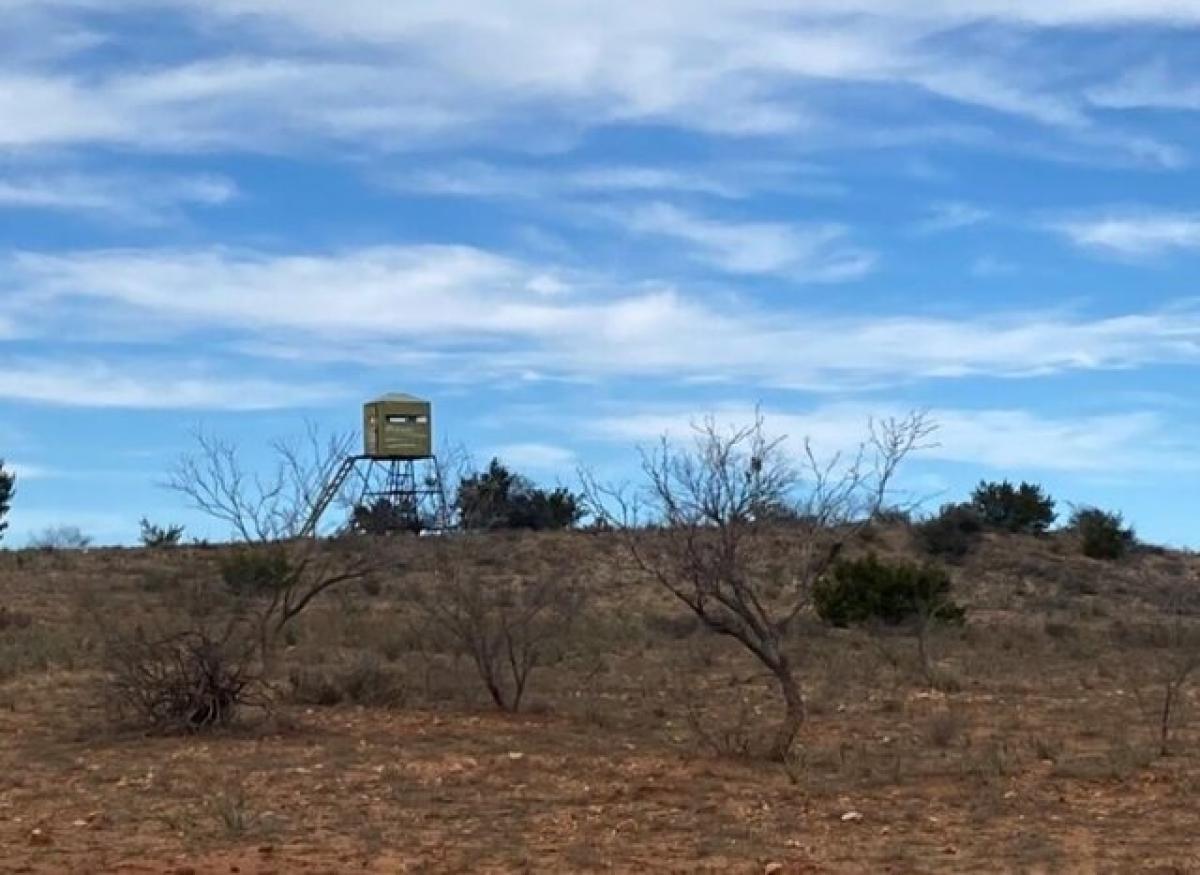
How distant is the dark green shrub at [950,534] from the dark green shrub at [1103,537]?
105 inches

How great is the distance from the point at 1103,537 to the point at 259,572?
27.1m

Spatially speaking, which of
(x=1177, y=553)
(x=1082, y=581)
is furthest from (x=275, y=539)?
(x=1177, y=553)

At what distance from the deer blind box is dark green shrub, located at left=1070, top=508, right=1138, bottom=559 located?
17.2 m

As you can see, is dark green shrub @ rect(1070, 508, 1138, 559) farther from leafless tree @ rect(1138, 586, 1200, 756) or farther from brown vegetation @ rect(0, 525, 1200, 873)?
brown vegetation @ rect(0, 525, 1200, 873)

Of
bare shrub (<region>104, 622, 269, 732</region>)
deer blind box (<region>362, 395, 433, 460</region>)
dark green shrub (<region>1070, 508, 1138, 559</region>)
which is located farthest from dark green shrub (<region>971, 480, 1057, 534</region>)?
bare shrub (<region>104, 622, 269, 732</region>)

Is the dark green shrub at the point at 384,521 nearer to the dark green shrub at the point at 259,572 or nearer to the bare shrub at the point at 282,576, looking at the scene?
the bare shrub at the point at 282,576

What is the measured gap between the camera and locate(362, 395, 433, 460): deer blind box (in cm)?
3722

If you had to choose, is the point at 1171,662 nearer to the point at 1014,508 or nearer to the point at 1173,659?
the point at 1173,659

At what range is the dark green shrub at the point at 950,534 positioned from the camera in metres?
44.8

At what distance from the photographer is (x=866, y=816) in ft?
42.0

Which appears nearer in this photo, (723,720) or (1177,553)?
(723,720)

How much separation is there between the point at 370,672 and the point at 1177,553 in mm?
34206

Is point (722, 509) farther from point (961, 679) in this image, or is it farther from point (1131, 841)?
point (961, 679)

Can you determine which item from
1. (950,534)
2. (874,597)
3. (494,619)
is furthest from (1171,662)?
(950,534)
